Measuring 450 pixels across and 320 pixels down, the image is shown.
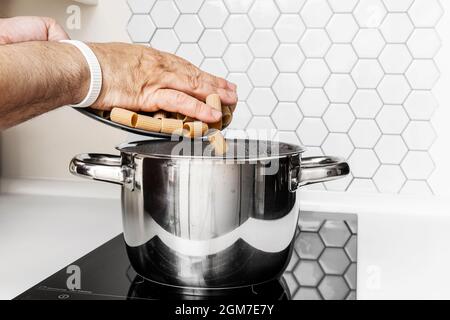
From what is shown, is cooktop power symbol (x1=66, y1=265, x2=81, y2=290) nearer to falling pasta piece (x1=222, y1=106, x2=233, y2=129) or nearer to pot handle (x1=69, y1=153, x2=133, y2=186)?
pot handle (x1=69, y1=153, x2=133, y2=186)

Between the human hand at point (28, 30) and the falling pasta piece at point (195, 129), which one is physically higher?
the human hand at point (28, 30)

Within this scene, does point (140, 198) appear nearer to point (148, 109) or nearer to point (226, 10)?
point (148, 109)

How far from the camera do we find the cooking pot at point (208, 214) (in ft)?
2.08

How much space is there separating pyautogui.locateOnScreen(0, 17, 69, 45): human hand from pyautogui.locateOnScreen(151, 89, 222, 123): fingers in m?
0.23

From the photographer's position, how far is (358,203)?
1.08 metres

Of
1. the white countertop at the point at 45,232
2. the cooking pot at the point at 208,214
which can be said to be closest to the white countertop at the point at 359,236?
the white countertop at the point at 45,232

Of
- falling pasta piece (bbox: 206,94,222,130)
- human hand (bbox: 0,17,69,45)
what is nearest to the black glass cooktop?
falling pasta piece (bbox: 206,94,222,130)

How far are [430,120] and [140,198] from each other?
25.3 inches

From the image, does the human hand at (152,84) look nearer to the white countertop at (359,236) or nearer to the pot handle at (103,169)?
the pot handle at (103,169)

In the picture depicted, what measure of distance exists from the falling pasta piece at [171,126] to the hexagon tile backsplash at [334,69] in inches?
16.5

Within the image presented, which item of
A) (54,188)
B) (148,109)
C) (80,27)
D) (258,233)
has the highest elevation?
(80,27)

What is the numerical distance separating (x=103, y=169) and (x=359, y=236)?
48cm
